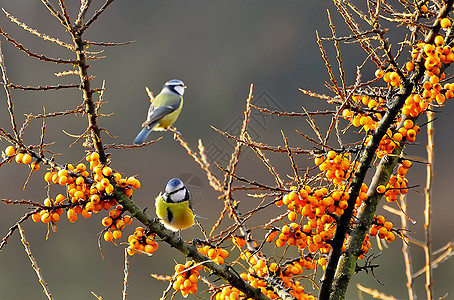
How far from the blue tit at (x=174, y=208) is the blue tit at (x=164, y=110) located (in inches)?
41.1

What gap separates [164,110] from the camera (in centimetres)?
382

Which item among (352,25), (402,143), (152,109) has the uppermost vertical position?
(152,109)

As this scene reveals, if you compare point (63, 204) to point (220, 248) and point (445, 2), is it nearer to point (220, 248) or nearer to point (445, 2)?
point (220, 248)

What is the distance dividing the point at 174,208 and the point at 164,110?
4.68ft

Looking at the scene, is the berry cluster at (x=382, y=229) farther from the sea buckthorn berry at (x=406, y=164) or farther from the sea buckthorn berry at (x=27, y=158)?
the sea buckthorn berry at (x=27, y=158)

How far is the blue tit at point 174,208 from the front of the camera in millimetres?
2500

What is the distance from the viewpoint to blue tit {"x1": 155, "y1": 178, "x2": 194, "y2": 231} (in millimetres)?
2500

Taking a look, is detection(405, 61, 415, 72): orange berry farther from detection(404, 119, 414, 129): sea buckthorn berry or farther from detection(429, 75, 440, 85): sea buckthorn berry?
detection(404, 119, 414, 129): sea buckthorn berry

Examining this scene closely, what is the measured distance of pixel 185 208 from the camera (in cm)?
252

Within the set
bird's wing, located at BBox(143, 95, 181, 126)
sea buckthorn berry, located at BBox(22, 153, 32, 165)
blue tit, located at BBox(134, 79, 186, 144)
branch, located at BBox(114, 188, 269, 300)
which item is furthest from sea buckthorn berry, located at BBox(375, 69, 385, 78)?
bird's wing, located at BBox(143, 95, 181, 126)

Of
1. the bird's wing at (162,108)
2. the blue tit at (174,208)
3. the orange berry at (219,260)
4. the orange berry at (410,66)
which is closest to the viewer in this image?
the orange berry at (410,66)

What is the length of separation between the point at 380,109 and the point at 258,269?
628 mm

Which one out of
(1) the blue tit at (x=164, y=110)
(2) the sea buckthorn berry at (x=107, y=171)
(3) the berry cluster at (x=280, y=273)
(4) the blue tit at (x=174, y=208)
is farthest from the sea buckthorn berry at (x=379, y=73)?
(1) the blue tit at (x=164, y=110)

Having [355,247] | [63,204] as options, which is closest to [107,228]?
[63,204]
